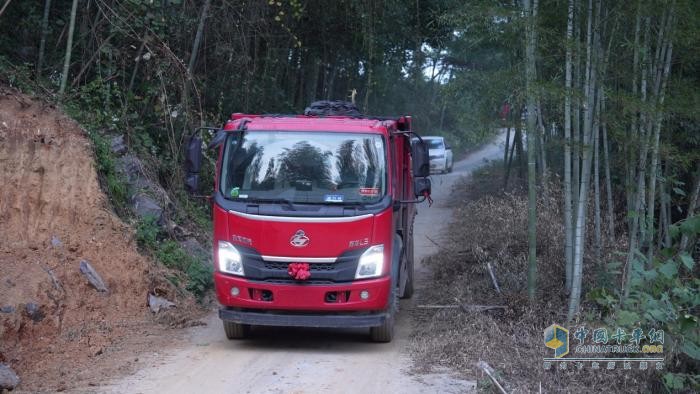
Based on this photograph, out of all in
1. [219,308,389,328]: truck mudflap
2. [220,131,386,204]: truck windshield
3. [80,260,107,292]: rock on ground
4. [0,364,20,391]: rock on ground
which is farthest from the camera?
[80,260,107,292]: rock on ground

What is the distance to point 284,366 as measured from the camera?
25.6 feet

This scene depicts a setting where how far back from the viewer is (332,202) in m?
8.29

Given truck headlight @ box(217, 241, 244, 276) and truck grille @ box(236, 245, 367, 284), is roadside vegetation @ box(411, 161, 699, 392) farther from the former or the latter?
truck headlight @ box(217, 241, 244, 276)

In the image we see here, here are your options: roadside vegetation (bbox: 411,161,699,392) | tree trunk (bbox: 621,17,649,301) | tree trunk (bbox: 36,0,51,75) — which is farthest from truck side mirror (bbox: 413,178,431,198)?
tree trunk (bbox: 36,0,51,75)

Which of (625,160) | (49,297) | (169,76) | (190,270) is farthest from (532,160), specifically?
(169,76)

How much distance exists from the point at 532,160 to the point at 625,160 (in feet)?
3.82

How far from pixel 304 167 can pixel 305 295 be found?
1.36 m

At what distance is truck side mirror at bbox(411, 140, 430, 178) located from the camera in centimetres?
859

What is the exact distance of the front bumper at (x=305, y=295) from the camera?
8.11 metres

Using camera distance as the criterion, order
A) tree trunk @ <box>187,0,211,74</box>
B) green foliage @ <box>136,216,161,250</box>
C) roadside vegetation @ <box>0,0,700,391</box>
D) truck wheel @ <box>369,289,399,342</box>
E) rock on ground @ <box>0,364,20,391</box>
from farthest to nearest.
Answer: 1. tree trunk @ <box>187,0,211,74</box>
2. green foliage @ <box>136,216,161,250</box>
3. truck wheel @ <box>369,289,399,342</box>
4. roadside vegetation @ <box>0,0,700,391</box>
5. rock on ground @ <box>0,364,20,391</box>

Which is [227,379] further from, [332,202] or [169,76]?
[169,76]

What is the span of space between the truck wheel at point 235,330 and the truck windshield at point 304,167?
4.62ft

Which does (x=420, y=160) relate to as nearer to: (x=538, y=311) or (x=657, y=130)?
(x=538, y=311)

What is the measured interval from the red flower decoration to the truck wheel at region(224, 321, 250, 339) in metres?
1.09
